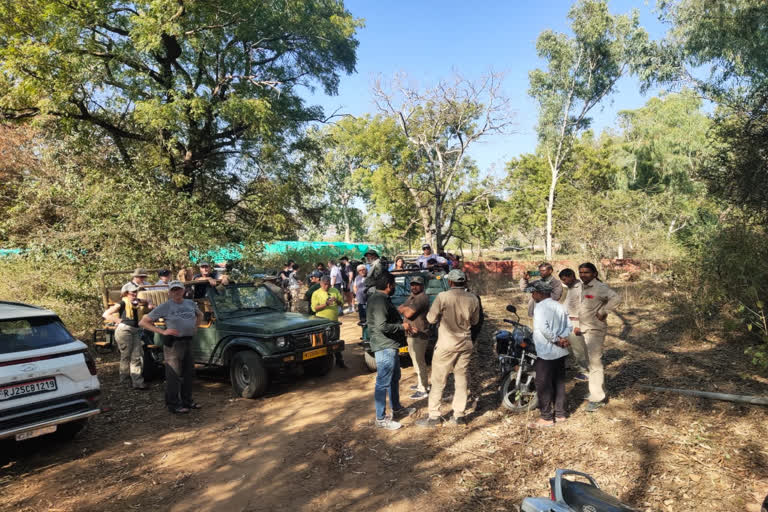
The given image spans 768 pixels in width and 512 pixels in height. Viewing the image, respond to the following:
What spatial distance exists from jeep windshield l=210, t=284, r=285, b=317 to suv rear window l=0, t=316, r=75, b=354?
2.39m

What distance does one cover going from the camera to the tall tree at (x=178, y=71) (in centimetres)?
1288

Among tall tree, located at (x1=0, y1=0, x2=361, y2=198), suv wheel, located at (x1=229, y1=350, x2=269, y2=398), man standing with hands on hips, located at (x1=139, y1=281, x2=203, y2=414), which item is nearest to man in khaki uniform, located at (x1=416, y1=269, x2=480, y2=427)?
suv wheel, located at (x1=229, y1=350, x2=269, y2=398)

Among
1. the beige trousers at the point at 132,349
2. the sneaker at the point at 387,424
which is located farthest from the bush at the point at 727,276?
→ the beige trousers at the point at 132,349

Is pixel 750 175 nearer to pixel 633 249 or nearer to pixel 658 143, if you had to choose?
pixel 633 249

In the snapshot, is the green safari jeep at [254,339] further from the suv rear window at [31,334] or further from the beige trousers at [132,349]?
the suv rear window at [31,334]

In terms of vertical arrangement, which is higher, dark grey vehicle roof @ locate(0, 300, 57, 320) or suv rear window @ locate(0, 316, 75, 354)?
dark grey vehicle roof @ locate(0, 300, 57, 320)

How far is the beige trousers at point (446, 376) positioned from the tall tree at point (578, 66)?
27.7 meters

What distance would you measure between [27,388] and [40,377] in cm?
14

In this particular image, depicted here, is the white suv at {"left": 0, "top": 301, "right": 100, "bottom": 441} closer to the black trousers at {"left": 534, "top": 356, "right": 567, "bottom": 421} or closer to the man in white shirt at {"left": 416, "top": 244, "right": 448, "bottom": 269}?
the black trousers at {"left": 534, "top": 356, "right": 567, "bottom": 421}

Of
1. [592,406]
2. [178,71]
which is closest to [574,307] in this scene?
[592,406]

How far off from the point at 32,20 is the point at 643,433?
1738 centimetres

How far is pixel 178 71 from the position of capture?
15953 mm

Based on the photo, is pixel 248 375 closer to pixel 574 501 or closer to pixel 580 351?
pixel 580 351

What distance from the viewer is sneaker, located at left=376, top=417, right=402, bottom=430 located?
17.8 feet
